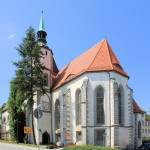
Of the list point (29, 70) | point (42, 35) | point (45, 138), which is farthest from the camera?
point (42, 35)

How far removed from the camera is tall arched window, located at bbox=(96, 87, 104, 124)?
22781mm

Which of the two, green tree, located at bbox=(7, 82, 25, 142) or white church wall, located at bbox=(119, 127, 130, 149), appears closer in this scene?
white church wall, located at bbox=(119, 127, 130, 149)

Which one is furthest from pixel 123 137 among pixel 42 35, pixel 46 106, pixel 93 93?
pixel 42 35

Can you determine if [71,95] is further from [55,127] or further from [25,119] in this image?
[25,119]

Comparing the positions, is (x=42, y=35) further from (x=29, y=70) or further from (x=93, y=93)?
(x=93, y=93)

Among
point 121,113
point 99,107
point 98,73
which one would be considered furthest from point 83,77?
point 121,113

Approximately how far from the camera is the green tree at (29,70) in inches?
1024

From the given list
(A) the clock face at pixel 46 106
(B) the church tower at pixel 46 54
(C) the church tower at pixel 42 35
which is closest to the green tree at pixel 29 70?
(A) the clock face at pixel 46 106

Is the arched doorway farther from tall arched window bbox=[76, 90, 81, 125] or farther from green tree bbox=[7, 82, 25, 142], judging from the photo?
tall arched window bbox=[76, 90, 81, 125]

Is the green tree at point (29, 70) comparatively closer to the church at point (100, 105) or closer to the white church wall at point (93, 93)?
the church at point (100, 105)

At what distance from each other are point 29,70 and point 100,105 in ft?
34.3

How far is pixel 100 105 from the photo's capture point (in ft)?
75.7

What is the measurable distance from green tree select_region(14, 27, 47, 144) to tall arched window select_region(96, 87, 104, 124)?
7.88m

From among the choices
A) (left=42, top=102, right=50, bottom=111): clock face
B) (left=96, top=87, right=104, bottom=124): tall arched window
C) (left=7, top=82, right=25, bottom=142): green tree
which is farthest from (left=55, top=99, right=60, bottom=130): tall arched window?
(left=96, top=87, right=104, bottom=124): tall arched window
